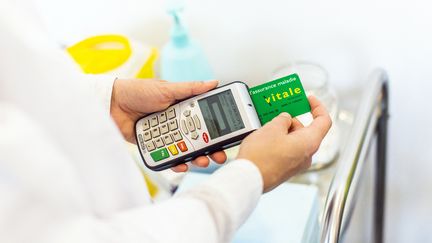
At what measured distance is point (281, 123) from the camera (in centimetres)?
46

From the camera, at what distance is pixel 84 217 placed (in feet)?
1.07

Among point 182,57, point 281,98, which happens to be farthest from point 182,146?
point 182,57

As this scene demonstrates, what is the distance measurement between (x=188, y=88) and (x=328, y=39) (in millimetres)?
262

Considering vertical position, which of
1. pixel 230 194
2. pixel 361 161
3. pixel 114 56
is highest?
pixel 114 56

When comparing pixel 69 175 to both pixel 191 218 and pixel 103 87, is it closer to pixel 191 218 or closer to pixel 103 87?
pixel 191 218

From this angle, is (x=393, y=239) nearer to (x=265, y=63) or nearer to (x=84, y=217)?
(x=265, y=63)

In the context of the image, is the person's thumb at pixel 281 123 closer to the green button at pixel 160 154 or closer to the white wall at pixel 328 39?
the green button at pixel 160 154

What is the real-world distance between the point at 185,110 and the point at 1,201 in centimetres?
Answer: 25

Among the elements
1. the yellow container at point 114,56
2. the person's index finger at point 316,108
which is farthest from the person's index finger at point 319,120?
the yellow container at point 114,56

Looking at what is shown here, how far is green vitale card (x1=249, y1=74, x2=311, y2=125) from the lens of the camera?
0.49m

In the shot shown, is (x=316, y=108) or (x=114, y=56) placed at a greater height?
(x=114, y=56)

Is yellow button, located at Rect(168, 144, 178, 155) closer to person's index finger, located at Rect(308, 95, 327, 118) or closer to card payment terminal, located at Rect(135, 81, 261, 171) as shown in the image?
card payment terminal, located at Rect(135, 81, 261, 171)

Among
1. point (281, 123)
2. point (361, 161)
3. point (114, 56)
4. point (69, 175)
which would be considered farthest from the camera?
point (114, 56)

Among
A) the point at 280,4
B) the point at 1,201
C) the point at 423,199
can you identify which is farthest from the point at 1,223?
the point at 423,199
